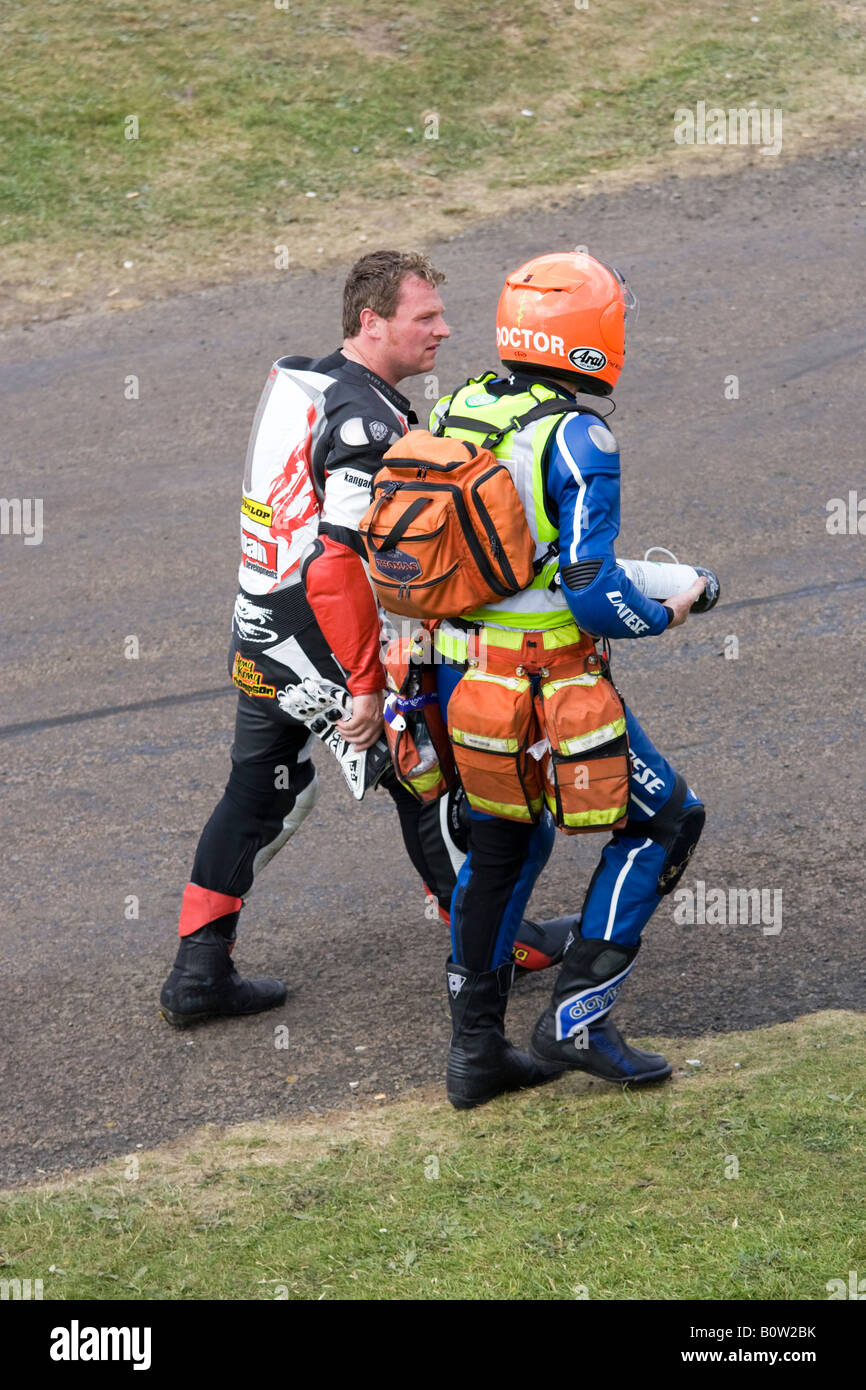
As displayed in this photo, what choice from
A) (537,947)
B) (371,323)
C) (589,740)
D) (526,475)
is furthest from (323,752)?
(526,475)

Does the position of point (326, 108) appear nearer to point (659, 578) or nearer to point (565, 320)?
point (565, 320)

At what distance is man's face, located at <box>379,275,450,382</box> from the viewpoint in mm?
4234

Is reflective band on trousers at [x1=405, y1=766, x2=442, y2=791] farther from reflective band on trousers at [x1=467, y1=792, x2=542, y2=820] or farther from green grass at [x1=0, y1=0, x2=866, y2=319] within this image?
green grass at [x1=0, y1=0, x2=866, y2=319]

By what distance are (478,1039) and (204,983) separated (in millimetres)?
981

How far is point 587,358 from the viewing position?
3795mm

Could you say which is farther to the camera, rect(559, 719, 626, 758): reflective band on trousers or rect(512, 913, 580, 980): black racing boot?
rect(512, 913, 580, 980): black racing boot

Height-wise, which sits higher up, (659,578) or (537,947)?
(659,578)

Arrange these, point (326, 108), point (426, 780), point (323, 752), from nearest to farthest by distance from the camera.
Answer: point (426, 780)
point (323, 752)
point (326, 108)

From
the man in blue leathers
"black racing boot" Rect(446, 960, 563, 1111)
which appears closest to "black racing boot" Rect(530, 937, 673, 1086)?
the man in blue leathers

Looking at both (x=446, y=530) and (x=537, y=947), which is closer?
(x=446, y=530)

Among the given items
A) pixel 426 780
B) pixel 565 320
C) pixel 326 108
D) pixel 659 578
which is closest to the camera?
pixel 565 320

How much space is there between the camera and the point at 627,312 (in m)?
3.95

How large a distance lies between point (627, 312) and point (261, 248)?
7.88 meters

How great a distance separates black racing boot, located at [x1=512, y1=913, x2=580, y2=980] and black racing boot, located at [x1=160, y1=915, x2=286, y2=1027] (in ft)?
2.83
